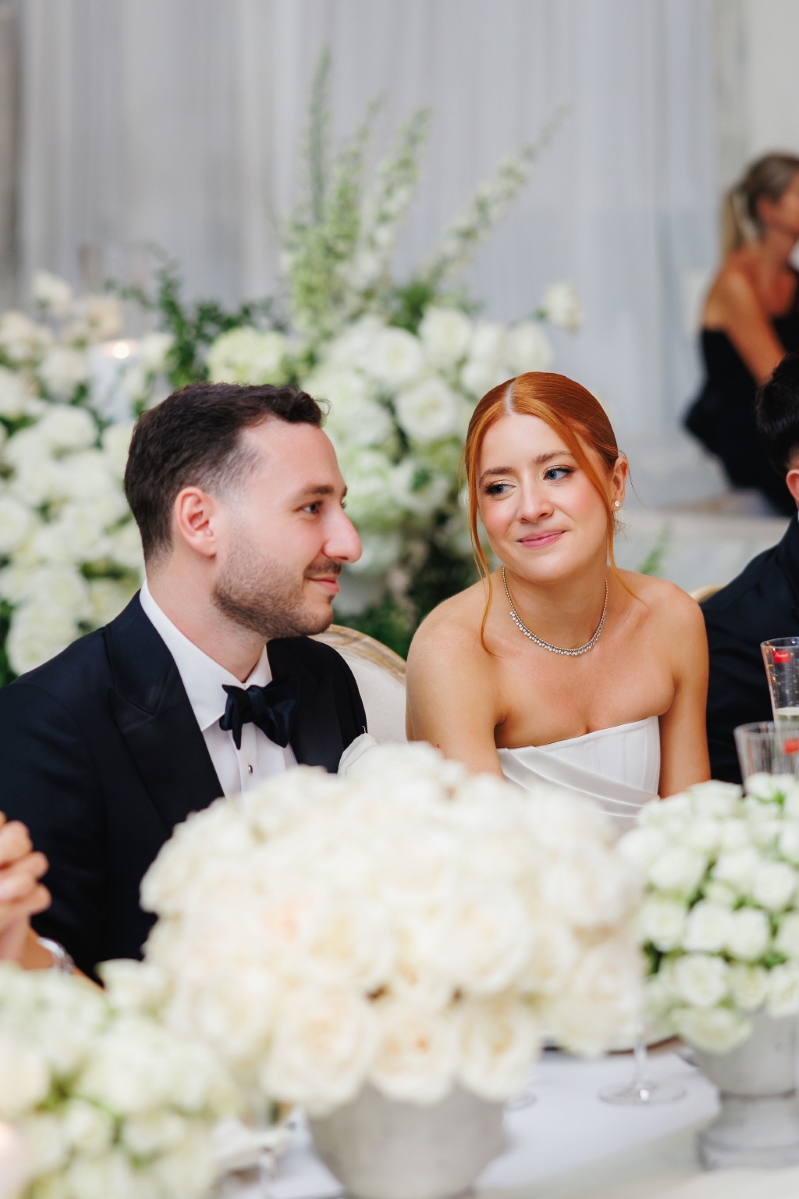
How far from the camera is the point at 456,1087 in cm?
95

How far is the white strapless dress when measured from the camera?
2340 millimetres

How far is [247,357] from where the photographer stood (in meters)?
2.78

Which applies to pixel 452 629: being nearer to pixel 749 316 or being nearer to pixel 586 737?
pixel 586 737

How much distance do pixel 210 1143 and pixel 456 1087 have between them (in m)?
0.19

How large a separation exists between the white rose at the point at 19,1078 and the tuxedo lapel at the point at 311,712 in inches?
46.1

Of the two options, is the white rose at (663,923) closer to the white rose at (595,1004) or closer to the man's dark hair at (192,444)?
the white rose at (595,1004)

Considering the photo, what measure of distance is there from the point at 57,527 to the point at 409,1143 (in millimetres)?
1803

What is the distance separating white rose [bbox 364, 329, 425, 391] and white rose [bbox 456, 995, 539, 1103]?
6.37ft

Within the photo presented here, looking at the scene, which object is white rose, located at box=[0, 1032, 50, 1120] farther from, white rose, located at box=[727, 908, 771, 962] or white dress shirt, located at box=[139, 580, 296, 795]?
white dress shirt, located at box=[139, 580, 296, 795]

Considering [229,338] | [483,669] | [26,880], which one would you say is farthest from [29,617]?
[26,880]

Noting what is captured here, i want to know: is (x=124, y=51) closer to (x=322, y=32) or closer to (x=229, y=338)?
(x=322, y=32)

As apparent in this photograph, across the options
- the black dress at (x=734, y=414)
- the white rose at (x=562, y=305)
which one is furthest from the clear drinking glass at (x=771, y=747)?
the black dress at (x=734, y=414)

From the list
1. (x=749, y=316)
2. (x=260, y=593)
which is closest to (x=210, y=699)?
(x=260, y=593)

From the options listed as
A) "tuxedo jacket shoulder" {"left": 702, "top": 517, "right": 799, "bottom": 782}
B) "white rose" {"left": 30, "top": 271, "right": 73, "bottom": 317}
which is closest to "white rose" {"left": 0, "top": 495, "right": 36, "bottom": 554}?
"white rose" {"left": 30, "top": 271, "right": 73, "bottom": 317}
